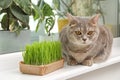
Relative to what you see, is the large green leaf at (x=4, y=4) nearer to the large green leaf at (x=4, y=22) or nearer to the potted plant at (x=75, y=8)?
the large green leaf at (x=4, y=22)

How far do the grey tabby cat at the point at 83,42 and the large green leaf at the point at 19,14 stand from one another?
0.19 meters

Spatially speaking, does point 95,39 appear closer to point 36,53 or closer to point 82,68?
point 82,68

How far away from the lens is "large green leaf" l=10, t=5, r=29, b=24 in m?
1.06

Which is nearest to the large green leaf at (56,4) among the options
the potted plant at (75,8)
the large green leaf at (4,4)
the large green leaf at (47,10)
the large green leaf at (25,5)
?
the potted plant at (75,8)

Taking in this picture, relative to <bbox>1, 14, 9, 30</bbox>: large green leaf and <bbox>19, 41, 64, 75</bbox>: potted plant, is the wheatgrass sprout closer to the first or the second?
<bbox>19, 41, 64, 75</bbox>: potted plant

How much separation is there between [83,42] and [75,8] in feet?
1.75

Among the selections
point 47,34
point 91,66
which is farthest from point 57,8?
point 91,66

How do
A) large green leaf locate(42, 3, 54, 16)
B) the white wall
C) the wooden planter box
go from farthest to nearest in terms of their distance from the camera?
the white wall → large green leaf locate(42, 3, 54, 16) → the wooden planter box

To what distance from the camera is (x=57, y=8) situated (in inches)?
53.9

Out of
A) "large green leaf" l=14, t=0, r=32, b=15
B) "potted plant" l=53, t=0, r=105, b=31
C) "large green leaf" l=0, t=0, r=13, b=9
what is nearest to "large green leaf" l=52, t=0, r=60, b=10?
"potted plant" l=53, t=0, r=105, b=31

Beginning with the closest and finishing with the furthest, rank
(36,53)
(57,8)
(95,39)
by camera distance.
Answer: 1. (36,53)
2. (95,39)
3. (57,8)

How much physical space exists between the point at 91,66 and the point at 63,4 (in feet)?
1.64

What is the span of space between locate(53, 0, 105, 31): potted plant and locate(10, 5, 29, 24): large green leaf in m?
0.29

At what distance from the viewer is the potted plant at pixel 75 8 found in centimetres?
134
